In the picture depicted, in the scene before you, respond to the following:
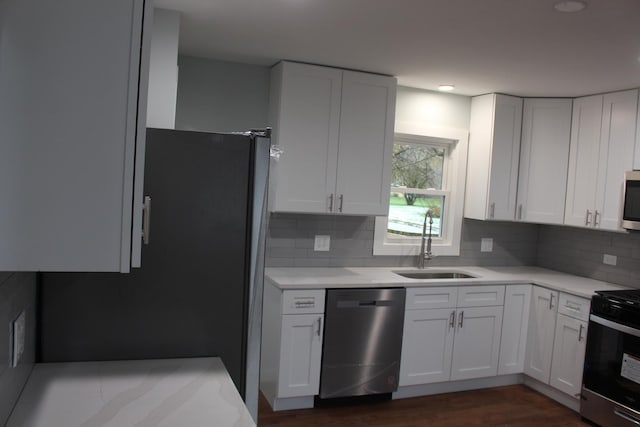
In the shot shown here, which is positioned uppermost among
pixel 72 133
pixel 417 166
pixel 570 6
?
pixel 570 6

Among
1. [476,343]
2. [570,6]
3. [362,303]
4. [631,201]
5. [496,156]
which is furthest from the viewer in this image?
[496,156]

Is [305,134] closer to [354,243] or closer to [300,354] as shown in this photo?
[354,243]

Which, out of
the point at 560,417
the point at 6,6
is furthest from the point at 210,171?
the point at 560,417

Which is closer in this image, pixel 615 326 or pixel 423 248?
pixel 615 326

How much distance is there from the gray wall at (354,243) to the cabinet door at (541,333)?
0.69 metres

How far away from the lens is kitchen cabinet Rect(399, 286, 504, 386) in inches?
147

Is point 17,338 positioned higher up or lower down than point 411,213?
lower down

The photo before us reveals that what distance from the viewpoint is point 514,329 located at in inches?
161

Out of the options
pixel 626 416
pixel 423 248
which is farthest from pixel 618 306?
pixel 423 248

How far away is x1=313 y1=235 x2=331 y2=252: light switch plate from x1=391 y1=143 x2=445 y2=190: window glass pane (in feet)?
2.50

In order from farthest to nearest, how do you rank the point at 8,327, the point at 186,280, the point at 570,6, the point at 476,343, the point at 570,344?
the point at 476,343, the point at 570,344, the point at 570,6, the point at 186,280, the point at 8,327

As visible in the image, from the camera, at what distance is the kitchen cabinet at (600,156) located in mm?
3785

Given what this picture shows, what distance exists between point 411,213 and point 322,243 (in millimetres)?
888

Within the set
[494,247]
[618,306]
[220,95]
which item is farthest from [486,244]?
[220,95]
